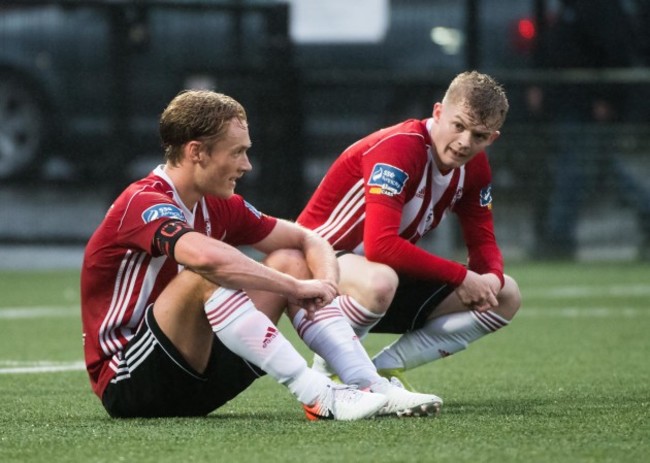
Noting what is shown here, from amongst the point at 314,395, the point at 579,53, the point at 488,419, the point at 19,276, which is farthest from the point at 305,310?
the point at 579,53

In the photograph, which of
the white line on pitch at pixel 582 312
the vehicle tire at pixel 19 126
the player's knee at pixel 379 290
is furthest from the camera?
the vehicle tire at pixel 19 126

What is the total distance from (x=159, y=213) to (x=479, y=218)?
4.90 feet

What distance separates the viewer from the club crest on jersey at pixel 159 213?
4266 millimetres

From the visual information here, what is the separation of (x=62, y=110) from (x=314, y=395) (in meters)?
8.27

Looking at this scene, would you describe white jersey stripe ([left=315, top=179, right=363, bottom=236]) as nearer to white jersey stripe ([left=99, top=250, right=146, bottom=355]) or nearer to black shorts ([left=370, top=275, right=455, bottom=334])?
black shorts ([left=370, top=275, right=455, bottom=334])

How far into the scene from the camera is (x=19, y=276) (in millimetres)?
11781

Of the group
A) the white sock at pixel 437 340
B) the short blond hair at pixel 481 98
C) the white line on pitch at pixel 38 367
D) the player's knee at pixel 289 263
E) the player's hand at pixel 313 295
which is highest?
the short blond hair at pixel 481 98

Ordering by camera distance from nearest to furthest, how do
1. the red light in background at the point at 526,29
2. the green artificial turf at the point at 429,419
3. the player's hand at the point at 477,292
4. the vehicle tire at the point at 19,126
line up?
the green artificial turf at the point at 429,419
the player's hand at the point at 477,292
the vehicle tire at the point at 19,126
the red light in background at the point at 526,29

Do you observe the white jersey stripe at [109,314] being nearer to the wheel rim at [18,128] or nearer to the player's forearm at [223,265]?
the player's forearm at [223,265]

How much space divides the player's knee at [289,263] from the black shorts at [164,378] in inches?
11.5

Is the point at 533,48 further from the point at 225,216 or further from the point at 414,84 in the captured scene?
the point at 225,216

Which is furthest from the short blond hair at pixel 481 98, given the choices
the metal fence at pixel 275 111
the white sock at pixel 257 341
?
the metal fence at pixel 275 111

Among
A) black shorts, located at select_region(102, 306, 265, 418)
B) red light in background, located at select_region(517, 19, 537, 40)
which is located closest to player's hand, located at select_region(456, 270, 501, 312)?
black shorts, located at select_region(102, 306, 265, 418)

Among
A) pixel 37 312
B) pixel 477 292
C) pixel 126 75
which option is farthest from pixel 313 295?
pixel 126 75
